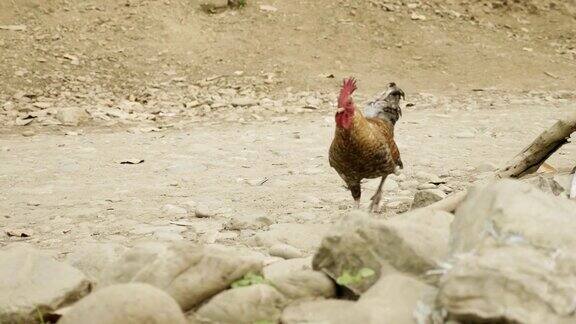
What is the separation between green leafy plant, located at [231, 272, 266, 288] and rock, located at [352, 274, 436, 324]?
51cm

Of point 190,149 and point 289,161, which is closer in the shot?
point 289,161

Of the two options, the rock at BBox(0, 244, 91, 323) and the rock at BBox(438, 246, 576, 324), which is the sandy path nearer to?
the rock at BBox(0, 244, 91, 323)

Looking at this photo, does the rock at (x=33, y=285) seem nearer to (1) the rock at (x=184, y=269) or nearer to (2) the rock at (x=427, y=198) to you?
(1) the rock at (x=184, y=269)

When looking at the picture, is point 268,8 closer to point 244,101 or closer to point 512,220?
point 244,101

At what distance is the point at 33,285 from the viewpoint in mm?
3205

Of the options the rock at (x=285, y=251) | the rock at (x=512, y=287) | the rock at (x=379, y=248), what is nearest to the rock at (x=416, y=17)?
the rock at (x=285, y=251)

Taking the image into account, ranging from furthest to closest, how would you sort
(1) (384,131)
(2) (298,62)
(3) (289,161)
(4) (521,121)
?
(2) (298,62), (4) (521,121), (3) (289,161), (1) (384,131)

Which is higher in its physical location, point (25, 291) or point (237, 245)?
point (25, 291)

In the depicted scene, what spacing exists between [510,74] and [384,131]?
8284mm

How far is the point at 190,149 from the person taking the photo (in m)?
8.55

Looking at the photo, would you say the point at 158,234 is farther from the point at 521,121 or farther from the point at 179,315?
the point at 521,121

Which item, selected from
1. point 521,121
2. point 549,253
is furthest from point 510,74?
point 549,253

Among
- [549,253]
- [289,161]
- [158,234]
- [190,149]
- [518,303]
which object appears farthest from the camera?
[190,149]

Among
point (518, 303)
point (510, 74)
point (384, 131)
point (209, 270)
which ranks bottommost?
point (510, 74)
